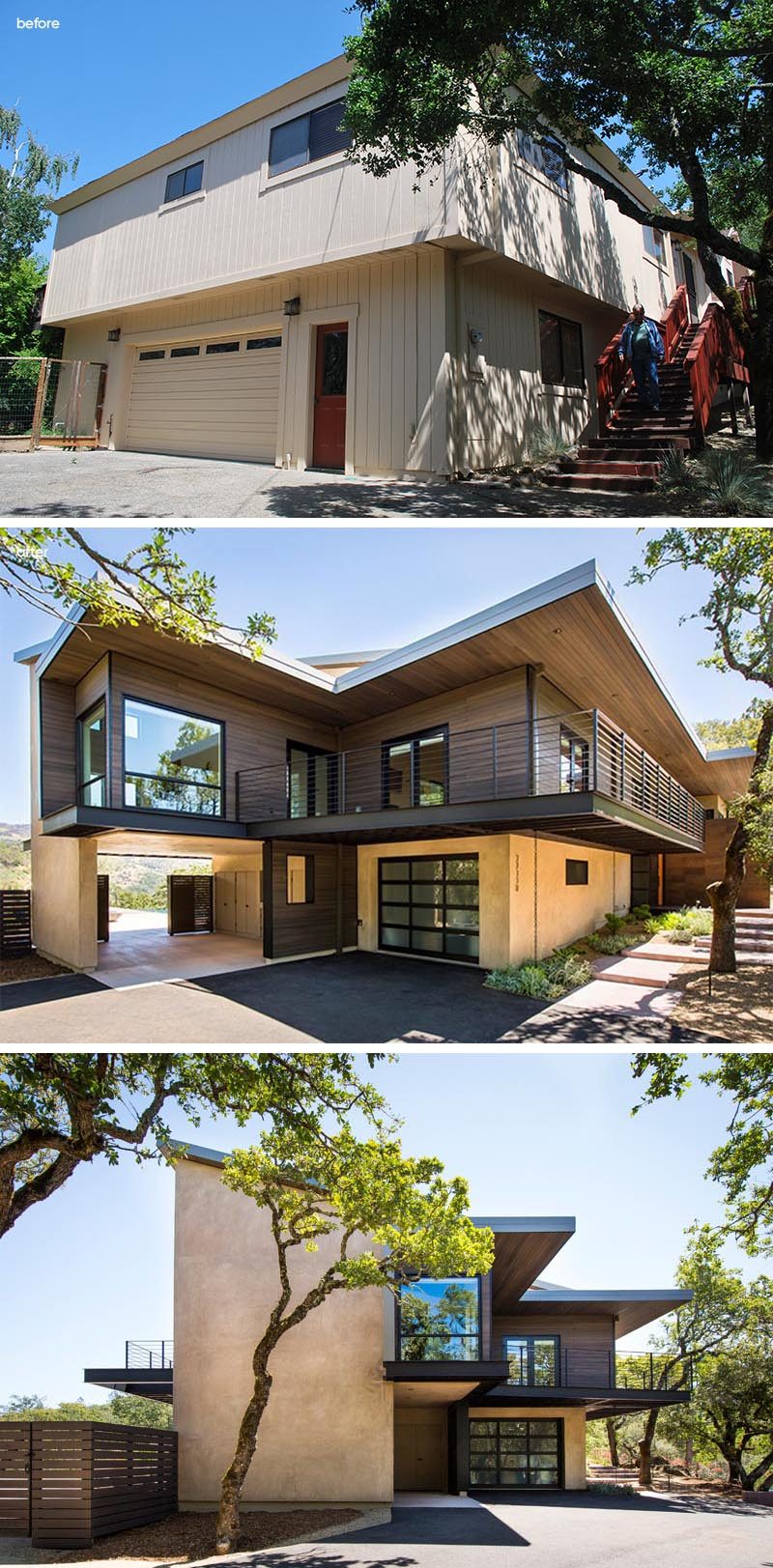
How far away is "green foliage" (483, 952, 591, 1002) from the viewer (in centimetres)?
965

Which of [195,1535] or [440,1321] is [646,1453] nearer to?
[440,1321]

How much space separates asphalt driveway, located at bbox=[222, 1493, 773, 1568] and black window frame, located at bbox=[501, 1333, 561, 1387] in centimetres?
270

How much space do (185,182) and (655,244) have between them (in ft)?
33.2

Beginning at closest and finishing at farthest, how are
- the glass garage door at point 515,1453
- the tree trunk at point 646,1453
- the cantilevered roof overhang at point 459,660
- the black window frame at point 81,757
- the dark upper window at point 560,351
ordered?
the cantilevered roof overhang at point 459,660
the black window frame at point 81,757
the glass garage door at point 515,1453
the dark upper window at point 560,351
the tree trunk at point 646,1453

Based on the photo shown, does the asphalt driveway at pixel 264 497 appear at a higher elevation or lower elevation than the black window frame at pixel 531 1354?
higher

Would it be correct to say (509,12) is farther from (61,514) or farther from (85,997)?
(85,997)

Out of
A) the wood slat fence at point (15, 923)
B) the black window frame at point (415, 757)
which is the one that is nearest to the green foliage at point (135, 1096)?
the black window frame at point (415, 757)

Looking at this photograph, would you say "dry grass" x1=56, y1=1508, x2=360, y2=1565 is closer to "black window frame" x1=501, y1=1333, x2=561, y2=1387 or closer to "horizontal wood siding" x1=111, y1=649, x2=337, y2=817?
"black window frame" x1=501, y1=1333, x2=561, y2=1387

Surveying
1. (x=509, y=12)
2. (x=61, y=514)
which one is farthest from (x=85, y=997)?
(x=509, y=12)

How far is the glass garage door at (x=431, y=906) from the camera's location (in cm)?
1159

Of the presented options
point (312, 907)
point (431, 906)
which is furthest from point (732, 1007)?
point (312, 907)

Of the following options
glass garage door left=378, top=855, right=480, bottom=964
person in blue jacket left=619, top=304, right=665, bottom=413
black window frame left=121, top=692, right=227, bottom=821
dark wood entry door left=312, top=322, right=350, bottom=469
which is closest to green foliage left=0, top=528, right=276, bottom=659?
black window frame left=121, top=692, right=227, bottom=821

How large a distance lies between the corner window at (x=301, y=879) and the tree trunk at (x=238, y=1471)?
6.39m

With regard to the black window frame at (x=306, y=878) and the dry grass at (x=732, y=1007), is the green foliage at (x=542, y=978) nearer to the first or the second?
the dry grass at (x=732, y=1007)
